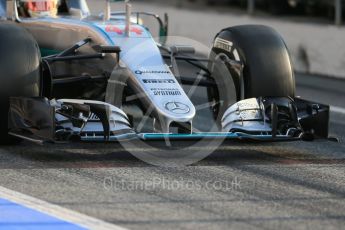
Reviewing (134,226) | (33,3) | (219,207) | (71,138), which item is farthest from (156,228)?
(33,3)

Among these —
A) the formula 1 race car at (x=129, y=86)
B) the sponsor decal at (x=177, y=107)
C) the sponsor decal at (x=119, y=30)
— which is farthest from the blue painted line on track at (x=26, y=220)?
the sponsor decal at (x=119, y=30)

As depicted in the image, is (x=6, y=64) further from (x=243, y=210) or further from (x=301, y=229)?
(x=301, y=229)

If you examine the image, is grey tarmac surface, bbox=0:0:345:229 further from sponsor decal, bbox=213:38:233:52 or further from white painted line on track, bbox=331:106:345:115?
white painted line on track, bbox=331:106:345:115

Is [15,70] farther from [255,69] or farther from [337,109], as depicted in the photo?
[337,109]

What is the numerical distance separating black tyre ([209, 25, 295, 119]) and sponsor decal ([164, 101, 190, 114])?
109 centimetres

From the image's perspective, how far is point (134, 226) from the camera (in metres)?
5.49

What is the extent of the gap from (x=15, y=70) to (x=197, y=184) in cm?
199

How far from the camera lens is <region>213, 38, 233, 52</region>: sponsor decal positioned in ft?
29.4

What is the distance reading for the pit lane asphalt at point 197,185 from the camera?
227 inches

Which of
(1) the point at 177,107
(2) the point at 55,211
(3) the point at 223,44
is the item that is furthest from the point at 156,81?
(2) the point at 55,211

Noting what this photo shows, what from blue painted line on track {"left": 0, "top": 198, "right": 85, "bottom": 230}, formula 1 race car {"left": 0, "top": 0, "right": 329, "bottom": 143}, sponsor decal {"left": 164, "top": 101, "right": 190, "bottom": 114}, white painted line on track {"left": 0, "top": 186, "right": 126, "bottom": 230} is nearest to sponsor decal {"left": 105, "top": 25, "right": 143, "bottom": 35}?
formula 1 race car {"left": 0, "top": 0, "right": 329, "bottom": 143}

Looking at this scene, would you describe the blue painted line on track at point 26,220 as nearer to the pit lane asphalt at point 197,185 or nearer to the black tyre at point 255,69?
the pit lane asphalt at point 197,185

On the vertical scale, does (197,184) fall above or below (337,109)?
above

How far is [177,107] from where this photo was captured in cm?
759
